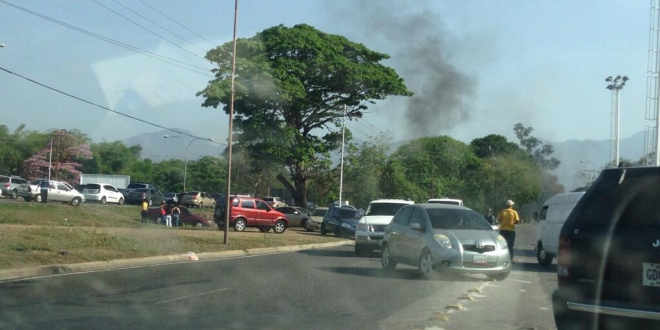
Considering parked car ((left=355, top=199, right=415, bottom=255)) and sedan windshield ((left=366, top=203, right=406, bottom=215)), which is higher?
sedan windshield ((left=366, top=203, right=406, bottom=215))

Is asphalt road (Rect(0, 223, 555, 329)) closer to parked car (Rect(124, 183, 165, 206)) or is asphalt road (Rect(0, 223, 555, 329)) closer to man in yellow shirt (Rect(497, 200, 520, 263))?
man in yellow shirt (Rect(497, 200, 520, 263))

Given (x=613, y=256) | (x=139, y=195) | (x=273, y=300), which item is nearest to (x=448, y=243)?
(x=273, y=300)

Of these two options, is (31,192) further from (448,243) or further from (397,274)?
(448,243)

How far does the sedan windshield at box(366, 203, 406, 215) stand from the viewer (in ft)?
78.4

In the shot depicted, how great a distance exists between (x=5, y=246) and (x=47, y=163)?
6917 centimetres

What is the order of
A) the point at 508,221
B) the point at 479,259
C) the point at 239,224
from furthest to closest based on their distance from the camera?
the point at 239,224 → the point at 508,221 → the point at 479,259

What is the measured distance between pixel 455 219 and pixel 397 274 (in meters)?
1.82

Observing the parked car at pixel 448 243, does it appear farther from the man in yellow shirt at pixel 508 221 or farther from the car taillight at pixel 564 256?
the car taillight at pixel 564 256

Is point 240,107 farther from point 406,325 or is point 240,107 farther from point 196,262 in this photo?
Result: point 406,325

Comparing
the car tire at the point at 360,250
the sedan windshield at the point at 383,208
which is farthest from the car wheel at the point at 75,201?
the car tire at the point at 360,250

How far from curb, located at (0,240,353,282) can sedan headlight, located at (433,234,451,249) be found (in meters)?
7.27

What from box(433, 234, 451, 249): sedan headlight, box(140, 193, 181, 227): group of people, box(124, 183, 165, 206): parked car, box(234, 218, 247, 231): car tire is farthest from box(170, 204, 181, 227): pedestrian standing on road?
box(433, 234, 451, 249): sedan headlight

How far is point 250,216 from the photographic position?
119 ft

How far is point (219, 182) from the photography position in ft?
339
